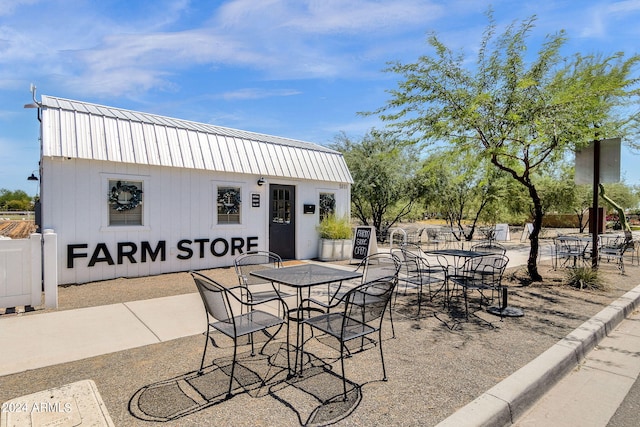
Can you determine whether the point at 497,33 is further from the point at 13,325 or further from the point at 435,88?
the point at 13,325

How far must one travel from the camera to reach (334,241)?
10531 millimetres

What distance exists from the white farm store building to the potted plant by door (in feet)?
1.37

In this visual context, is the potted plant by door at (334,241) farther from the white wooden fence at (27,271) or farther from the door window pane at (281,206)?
the white wooden fence at (27,271)

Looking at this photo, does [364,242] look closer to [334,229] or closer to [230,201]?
[334,229]

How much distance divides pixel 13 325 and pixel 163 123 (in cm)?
549

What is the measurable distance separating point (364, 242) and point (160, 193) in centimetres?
567

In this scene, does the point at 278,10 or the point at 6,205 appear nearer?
the point at 278,10

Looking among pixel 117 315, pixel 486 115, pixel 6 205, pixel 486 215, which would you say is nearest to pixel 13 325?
pixel 117 315

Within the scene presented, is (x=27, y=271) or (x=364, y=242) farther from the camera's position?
(x=364, y=242)

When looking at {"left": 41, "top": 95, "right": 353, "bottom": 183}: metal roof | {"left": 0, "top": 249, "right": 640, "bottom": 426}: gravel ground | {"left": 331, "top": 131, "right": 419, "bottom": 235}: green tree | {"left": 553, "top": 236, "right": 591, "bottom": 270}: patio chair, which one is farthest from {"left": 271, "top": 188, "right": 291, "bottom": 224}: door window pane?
{"left": 553, "top": 236, "right": 591, "bottom": 270}: patio chair

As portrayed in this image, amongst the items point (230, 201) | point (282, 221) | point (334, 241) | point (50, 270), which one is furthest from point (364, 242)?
point (50, 270)

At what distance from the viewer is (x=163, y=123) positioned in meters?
8.46

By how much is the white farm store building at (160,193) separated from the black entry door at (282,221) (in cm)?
3

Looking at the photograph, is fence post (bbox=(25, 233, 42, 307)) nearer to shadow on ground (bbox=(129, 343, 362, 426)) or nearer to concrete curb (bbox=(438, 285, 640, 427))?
shadow on ground (bbox=(129, 343, 362, 426))
